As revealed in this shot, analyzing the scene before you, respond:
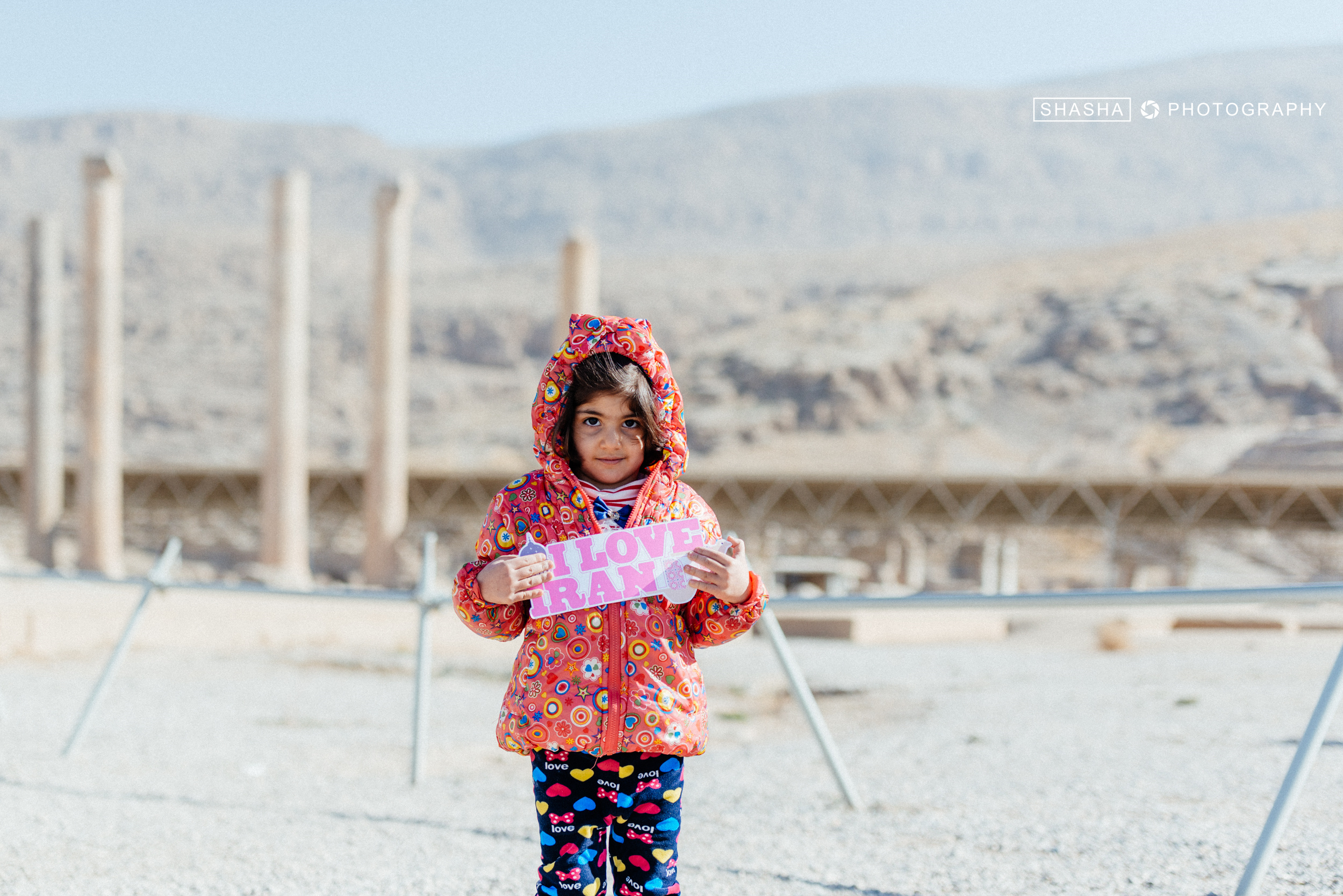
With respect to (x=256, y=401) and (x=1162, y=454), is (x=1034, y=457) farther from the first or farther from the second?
(x=256, y=401)

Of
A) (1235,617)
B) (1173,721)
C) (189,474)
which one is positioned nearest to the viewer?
(1173,721)

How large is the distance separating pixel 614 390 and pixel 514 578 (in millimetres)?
469

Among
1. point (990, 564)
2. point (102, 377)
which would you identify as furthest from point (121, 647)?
point (990, 564)

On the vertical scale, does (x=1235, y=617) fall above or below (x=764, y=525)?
above

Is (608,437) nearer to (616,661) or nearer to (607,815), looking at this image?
(616,661)

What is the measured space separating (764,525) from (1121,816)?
28.9 m

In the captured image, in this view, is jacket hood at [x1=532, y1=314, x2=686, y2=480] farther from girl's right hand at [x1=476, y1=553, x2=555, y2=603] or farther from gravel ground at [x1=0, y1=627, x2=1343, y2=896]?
gravel ground at [x1=0, y1=627, x2=1343, y2=896]

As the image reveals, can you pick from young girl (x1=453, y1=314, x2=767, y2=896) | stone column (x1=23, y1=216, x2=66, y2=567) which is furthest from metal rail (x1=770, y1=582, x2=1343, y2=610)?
stone column (x1=23, y1=216, x2=66, y2=567)

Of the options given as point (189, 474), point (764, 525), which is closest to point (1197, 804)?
point (764, 525)

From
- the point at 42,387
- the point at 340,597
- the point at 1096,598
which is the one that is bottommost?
the point at 42,387

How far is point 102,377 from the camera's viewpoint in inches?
892

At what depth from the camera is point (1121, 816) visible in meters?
5.22

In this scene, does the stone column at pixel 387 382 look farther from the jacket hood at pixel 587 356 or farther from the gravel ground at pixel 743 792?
the jacket hood at pixel 587 356

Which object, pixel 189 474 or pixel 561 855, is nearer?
pixel 561 855
